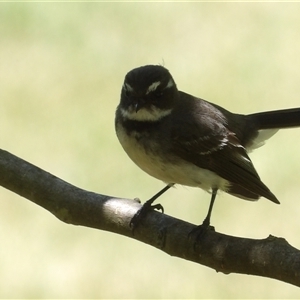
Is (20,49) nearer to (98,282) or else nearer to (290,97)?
(290,97)

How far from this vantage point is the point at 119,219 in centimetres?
347

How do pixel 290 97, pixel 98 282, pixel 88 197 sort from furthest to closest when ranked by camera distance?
pixel 290 97 → pixel 98 282 → pixel 88 197

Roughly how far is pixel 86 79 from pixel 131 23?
1.41 meters

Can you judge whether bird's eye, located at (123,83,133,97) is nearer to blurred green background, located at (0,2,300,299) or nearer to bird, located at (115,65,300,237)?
bird, located at (115,65,300,237)

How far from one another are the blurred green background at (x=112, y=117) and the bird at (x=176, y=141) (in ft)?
6.39

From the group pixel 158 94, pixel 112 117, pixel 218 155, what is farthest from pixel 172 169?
pixel 112 117

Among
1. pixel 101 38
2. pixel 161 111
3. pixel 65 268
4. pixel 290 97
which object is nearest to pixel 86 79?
pixel 101 38

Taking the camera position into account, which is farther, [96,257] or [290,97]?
[290,97]

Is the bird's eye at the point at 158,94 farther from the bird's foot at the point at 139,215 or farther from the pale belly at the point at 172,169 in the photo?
the bird's foot at the point at 139,215

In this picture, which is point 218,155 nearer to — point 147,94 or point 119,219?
point 147,94

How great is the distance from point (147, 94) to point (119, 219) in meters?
0.73

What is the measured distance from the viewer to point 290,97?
773 centimetres

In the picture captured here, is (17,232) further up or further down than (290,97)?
further down

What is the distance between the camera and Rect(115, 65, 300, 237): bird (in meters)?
3.70
